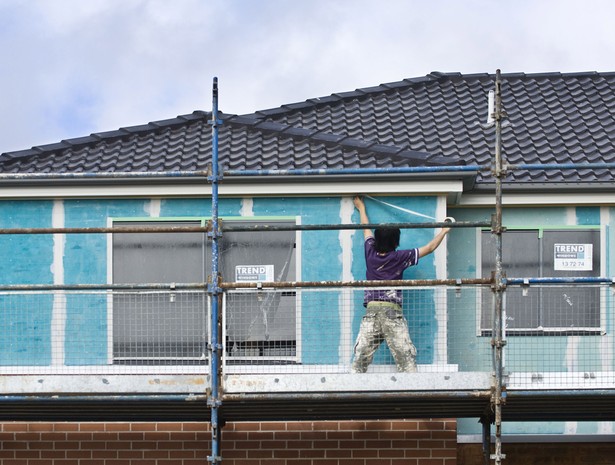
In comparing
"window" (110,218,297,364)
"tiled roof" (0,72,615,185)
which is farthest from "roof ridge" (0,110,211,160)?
"window" (110,218,297,364)

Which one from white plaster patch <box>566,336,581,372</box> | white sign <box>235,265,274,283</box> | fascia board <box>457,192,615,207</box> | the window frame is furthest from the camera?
fascia board <box>457,192,615,207</box>

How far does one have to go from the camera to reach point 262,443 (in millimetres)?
15250

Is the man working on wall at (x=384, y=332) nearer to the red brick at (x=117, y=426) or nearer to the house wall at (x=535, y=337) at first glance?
the house wall at (x=535, y=337)

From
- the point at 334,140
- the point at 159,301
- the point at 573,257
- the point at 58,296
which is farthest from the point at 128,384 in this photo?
the point at 573,257

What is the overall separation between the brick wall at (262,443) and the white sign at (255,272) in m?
1.65

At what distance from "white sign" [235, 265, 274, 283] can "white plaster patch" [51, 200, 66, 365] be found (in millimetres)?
1906

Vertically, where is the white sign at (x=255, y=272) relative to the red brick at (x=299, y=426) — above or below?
above

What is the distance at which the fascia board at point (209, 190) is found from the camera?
Answer: 619 inches

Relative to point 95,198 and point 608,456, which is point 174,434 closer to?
point 95,198

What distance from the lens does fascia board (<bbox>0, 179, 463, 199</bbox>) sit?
1572 cm

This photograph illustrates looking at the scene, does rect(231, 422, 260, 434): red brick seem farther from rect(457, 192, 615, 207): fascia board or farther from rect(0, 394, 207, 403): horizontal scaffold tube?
rect(457, 192, 615, 207): fascia board

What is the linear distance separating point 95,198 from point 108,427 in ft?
8.40

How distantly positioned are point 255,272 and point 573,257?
12.2 ft

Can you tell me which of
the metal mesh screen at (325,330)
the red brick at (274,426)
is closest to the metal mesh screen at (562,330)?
the metal mesh screen at (325,330)
